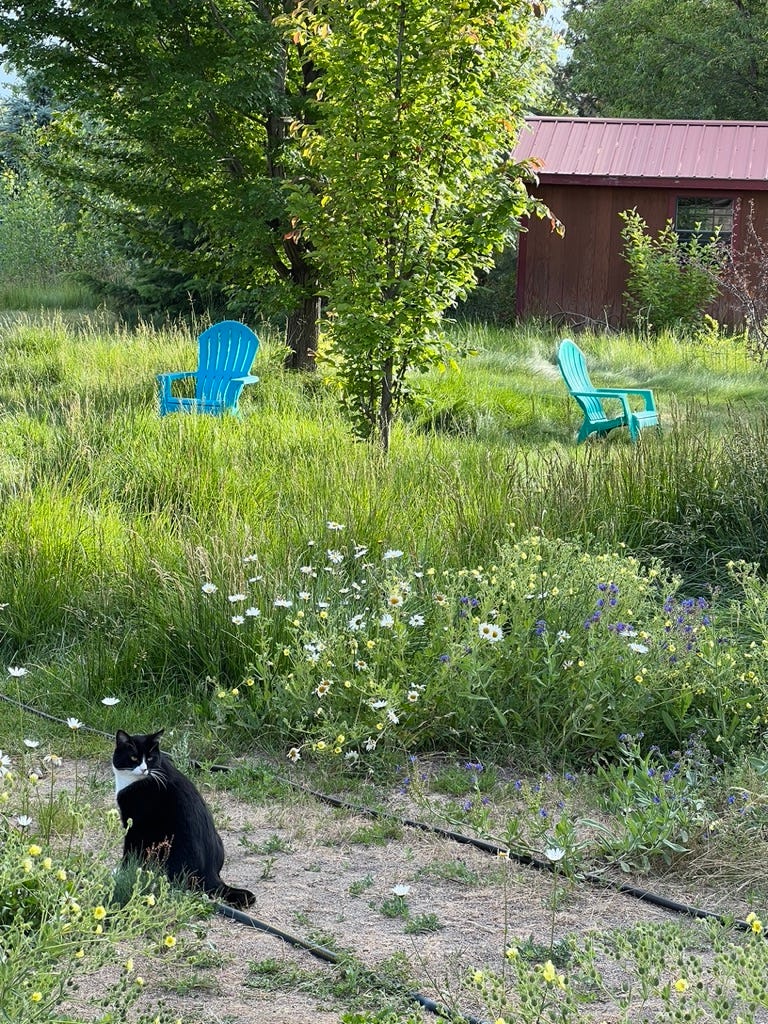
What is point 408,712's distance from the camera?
4.05 m

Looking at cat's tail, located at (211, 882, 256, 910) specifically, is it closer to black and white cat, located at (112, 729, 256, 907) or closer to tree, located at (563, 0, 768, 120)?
black and white cat, located at (112, 729, 256, 907)

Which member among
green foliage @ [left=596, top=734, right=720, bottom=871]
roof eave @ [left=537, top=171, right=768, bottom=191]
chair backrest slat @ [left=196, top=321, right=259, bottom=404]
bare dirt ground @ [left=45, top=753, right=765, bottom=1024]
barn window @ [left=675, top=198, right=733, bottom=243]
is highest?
roof eave @ [left=537, top=171, right=768, bottom=191]

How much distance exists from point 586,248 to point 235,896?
16.9m

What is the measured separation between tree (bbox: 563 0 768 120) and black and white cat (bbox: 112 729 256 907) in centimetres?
2737

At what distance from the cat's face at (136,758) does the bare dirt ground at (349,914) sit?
0.40m

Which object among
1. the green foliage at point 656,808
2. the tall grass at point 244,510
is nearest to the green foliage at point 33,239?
the tall grass at point 244,510

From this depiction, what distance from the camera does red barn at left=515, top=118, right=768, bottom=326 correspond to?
1811 centimetres

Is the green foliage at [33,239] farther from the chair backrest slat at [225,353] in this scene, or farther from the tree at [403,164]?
the tree at [403,164]

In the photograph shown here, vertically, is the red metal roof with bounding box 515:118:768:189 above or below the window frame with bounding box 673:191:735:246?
above

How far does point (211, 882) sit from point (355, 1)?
5.27m

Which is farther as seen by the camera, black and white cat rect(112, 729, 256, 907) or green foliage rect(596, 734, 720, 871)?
green foliage rect(596, 734, 720, 871)

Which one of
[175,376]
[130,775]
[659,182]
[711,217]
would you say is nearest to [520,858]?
[130,775]

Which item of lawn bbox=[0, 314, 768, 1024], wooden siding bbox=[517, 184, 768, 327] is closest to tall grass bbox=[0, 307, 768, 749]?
lawn bbox=[0, 314, 768, 1024]

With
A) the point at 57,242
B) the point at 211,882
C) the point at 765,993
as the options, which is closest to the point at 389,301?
the point at 211,882
